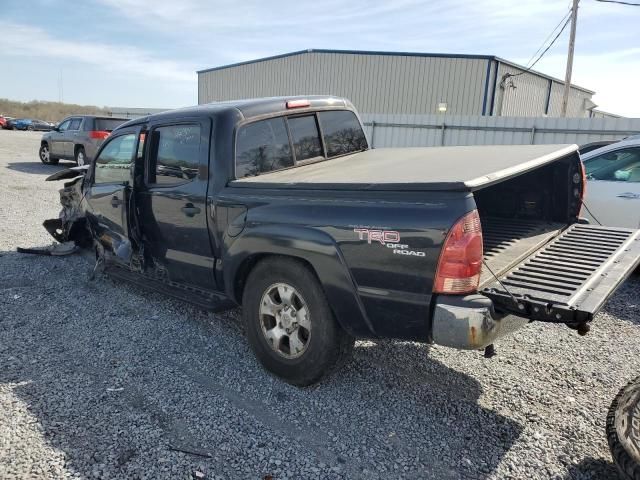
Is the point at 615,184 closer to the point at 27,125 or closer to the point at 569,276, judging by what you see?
the point at 569,276

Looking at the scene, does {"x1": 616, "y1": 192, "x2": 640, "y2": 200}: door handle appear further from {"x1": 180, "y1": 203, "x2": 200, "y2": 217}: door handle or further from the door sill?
{"x1": 180, "y1": 203, "x2": 200, "y2": 217}: door handle

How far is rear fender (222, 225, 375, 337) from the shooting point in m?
2.92

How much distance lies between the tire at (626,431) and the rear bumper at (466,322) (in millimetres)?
721

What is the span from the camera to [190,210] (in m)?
3.92

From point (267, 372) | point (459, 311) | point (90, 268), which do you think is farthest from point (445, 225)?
point (90, 268)

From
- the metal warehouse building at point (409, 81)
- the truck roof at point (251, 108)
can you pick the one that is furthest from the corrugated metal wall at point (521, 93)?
the truck roof at point (251, 108)

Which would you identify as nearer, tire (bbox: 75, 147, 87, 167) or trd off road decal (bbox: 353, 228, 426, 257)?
trd off road decal (bbox: 353, 228, 426, 257)

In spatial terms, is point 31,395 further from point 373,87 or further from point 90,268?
point 373,87

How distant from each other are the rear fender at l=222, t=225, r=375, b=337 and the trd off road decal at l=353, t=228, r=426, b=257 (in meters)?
0.22

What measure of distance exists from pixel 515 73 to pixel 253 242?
77.3 feet

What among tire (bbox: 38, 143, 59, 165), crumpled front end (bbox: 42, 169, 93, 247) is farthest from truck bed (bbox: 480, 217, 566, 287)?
tire (bbox: 38, 143, 59, 165)

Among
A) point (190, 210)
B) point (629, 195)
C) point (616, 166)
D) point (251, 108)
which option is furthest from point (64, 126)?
point (629, 195)

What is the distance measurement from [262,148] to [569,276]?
7.79 ft

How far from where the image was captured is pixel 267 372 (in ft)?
11.7
